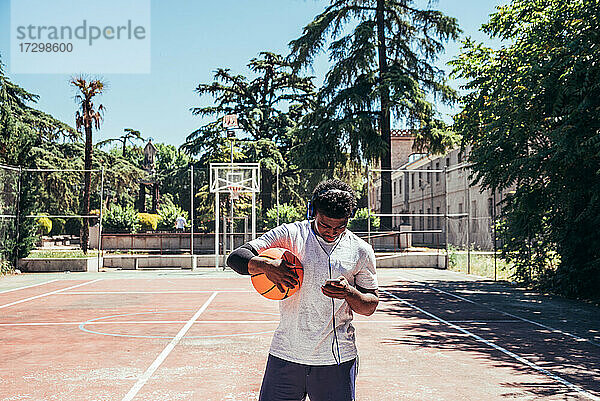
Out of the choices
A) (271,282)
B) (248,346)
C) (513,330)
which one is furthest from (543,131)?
(271,282)

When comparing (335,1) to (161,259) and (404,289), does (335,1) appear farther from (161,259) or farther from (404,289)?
(404,289)

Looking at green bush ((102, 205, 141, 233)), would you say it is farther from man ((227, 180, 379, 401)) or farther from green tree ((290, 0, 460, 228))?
man ((227, 180, 379, 401))

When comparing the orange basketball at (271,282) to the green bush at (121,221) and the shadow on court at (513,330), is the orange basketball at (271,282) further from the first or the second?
the green bush at (121,221)

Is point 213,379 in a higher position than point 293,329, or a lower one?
lower

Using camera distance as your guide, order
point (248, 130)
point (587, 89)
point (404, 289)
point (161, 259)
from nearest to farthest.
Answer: point (587, 89) < point (404, 289) < point (161, 259) < point (248, 130)

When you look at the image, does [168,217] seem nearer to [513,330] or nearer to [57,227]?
[57,227]

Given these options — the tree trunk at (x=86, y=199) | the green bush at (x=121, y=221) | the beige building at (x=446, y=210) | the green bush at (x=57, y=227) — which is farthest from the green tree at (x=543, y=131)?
the green bush at (x=57, y=227)

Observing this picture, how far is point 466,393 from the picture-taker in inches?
258

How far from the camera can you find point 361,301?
329 cm

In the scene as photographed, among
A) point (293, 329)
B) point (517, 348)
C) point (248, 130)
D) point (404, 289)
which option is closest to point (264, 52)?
point (248, 130)

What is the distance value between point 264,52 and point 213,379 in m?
39.3

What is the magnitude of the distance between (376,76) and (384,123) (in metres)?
2.62

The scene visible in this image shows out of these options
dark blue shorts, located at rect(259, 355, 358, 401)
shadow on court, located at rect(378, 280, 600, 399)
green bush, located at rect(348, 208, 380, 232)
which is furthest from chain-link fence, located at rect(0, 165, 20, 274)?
dark blue shorts, located at rect(259, 355, 358, 401)

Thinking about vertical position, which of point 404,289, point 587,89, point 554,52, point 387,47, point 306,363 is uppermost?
point 387,47
